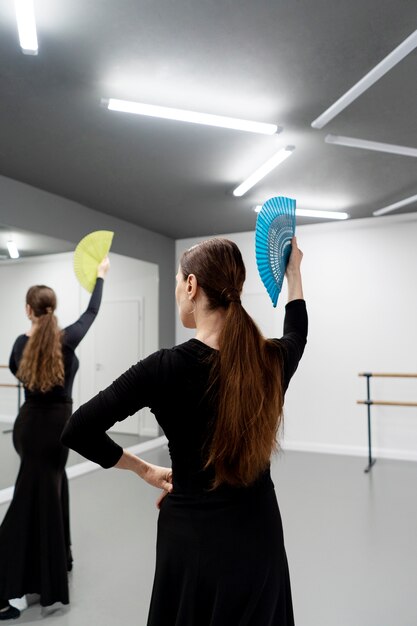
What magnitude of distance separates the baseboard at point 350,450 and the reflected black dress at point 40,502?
4.27 m

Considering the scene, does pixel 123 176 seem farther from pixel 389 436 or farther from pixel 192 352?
pixel 389 436

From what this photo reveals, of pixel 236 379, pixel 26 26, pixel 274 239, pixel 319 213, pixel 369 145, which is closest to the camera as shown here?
pixel 236 379

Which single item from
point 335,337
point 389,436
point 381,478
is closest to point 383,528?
point 381,478

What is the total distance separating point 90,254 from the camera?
7.24 ft

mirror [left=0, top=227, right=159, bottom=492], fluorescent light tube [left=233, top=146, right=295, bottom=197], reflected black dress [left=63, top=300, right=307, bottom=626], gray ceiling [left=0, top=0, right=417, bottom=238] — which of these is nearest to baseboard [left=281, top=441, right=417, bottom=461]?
mirror [left=0, top=227, right=159, bottom=492]

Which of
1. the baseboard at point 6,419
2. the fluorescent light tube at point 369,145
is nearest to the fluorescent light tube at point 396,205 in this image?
the fluorescent light tube at point 369,145

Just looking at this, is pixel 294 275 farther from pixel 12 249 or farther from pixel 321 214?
pixel 321 214

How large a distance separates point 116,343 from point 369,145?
13.6 ft

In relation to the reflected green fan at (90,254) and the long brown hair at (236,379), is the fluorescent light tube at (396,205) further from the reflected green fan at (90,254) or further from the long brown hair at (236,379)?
the long brown hair at (236,379)

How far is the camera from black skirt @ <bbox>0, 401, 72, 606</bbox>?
2309 millimetres

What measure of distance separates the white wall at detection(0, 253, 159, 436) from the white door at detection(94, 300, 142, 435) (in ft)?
0.19

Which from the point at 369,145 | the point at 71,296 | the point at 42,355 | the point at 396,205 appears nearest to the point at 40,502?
the point at 42,355

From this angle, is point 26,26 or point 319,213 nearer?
point 26,26

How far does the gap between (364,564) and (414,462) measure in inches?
116
